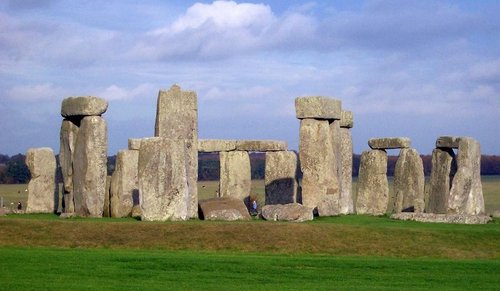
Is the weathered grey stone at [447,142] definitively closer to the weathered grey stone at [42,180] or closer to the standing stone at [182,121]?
the standing stone at [182,121]

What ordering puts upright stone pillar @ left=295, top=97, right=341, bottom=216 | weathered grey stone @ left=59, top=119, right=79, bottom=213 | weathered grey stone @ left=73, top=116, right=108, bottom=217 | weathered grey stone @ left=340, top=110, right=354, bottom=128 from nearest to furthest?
weathered grey stone @ left=73, top=116, right=108, bottom=217 < weathered grey stone @ left=59, top=119, right=79, bottom=213 < upright stone pillar @ left=295, top=97, right=341, bottom=216 < weathered grey stone @ left=340, top=110, right=354, bottom=128

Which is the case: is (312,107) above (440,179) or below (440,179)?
above

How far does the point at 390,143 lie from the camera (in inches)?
1556

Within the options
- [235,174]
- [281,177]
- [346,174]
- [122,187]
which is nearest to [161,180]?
[122,187]

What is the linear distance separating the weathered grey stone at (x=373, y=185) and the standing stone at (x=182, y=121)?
7963mm

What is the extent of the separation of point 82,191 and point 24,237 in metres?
6.01

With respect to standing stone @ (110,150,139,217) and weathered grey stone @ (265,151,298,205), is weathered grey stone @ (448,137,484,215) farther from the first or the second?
standing stone @ (110,150,139,217)

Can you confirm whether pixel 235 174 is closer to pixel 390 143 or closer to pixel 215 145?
pixel 215 145

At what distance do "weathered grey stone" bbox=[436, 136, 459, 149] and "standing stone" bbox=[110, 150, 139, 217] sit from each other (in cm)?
1018

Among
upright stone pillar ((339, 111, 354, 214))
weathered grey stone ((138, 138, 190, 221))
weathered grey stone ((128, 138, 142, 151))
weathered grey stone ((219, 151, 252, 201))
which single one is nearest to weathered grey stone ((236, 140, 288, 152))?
weathered grey stone ((219, 151, 252, 201))

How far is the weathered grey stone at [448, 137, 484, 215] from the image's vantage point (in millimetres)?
33969

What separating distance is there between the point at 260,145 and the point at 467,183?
10.1 m

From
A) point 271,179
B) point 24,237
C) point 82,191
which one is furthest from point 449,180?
point 24,237

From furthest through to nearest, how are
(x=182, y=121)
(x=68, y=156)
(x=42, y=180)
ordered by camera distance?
(x=42, y=180) → (x=68, y=156) → (x=182, y=121)
